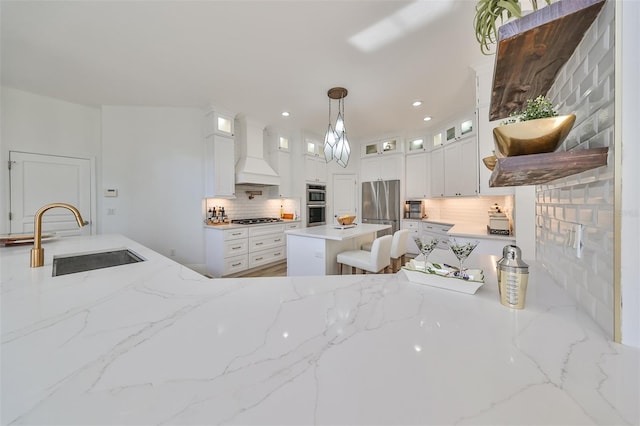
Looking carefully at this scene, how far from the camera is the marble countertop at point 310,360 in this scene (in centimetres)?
36

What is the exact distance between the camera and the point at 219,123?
3592 millimetres

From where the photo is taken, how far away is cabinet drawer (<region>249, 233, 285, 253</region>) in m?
3.83

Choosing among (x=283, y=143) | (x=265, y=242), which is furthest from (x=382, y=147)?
(x=265, y=242)

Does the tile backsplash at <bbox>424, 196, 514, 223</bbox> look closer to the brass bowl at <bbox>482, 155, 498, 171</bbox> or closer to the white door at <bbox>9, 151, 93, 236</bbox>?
the brass bowl at <bbox>482, 155, 498, 171</bbox>

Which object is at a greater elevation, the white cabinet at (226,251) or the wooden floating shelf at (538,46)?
the wooden floating shelf at (538,46)

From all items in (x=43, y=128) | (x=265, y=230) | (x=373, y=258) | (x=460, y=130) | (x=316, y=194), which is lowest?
(x=373, y=258)

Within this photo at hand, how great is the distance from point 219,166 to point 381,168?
10.7 ft

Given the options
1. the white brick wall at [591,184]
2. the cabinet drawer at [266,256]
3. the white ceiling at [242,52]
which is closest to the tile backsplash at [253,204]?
the cabinet drawer at [266,256]

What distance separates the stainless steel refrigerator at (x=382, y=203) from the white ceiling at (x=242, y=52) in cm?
183

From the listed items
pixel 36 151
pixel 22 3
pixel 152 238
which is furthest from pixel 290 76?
pixel 36 151

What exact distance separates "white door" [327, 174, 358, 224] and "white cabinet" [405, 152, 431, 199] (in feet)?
3.79

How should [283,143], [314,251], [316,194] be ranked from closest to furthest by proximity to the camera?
[314,251] → [283,143] → [316,194]

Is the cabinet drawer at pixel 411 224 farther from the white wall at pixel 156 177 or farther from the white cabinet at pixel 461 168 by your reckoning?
the white wall at pixel 156 177

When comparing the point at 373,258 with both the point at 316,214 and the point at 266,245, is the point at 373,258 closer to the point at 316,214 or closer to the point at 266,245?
the point at 266,245
